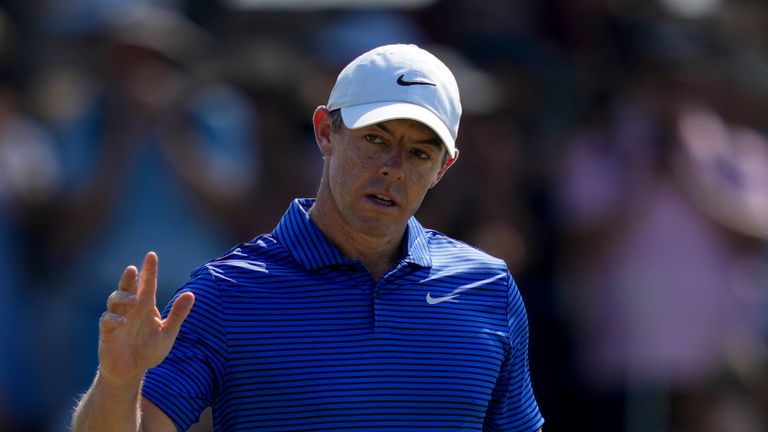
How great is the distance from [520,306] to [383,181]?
21.4 inches

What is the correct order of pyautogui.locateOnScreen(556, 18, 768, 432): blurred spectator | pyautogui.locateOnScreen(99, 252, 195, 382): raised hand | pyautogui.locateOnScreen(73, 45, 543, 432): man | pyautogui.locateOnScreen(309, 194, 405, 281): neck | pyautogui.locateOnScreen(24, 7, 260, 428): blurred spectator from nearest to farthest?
pyautogui.locateOnScreen(99, 252, 195, 382): raised hand < pyautogui.locateOnScreen(73, 45, 543, 432): man < pyautogui.locateOnScreen(309, 194, 405, 281): neck < pyautogui.locateOnScreen(24, 7, 260, 428): blurred spectator < pyautogui.locateOnScreen(556, 18, 768, 432): blurred spectator

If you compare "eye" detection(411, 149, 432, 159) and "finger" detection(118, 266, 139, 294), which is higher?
"eye" detection(411, 149, 432, 159)

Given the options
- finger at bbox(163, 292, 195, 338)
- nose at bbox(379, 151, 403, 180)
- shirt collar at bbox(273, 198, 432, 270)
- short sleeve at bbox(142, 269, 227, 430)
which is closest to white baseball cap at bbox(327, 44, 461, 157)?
nose at bbox(379, 151, 403, 180)

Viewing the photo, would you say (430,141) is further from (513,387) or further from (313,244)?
(513,387)

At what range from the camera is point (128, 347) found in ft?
11.2

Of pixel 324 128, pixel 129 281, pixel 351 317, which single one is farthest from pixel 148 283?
pixel 324 128

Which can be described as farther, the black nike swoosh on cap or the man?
the black nike swoosh on cap

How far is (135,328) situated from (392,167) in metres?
0.82

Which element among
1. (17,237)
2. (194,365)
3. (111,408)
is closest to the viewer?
(111,408)

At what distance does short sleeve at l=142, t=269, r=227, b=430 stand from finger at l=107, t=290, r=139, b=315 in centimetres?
18

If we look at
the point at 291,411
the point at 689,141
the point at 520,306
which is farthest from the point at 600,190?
the point at 291,411

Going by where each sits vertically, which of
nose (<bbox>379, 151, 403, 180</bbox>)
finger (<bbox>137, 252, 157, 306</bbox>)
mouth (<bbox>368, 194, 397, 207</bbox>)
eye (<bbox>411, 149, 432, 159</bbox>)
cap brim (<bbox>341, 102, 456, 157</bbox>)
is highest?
cap brim (<bbox>341, 102, 456, 157</bbox>)

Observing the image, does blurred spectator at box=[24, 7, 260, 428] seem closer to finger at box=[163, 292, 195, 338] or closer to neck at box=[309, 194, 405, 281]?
neck at box=[309, 194, 405, 281]

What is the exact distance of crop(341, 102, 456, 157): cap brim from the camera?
387cm
